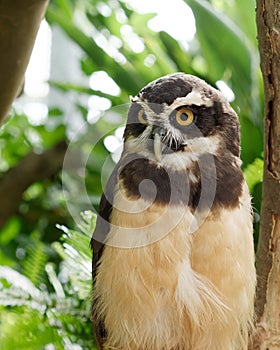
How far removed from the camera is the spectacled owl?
0.87 m

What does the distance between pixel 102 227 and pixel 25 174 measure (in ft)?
2.68

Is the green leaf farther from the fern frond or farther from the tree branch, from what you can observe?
the tree branch

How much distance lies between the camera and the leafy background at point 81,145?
1158 millimetres

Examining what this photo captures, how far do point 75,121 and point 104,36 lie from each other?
12.8 inches

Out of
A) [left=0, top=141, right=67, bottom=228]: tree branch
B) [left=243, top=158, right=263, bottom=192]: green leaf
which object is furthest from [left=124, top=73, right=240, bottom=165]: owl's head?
[left=0, top=141, right=67, bottom=228]: tree branch

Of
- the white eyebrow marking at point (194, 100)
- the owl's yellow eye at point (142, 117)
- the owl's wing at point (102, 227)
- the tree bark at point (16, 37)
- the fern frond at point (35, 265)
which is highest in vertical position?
the tree bark at point (16, 37)

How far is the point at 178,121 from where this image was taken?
2.79 feet

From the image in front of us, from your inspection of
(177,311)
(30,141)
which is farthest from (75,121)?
(177,311)

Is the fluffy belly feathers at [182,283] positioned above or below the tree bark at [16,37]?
below

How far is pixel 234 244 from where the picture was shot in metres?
0.90

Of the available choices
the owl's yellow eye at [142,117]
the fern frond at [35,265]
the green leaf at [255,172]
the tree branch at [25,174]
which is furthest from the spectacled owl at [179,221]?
the tree branch at [25,174]

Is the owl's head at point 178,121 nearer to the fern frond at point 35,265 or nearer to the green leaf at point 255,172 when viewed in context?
the green leaf at point 255,172

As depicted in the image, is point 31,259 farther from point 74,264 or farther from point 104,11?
point 104,11

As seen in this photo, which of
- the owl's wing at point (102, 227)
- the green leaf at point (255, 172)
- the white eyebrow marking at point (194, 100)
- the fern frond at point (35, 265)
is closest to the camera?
the white eyebrow marking at point (194, 100)
